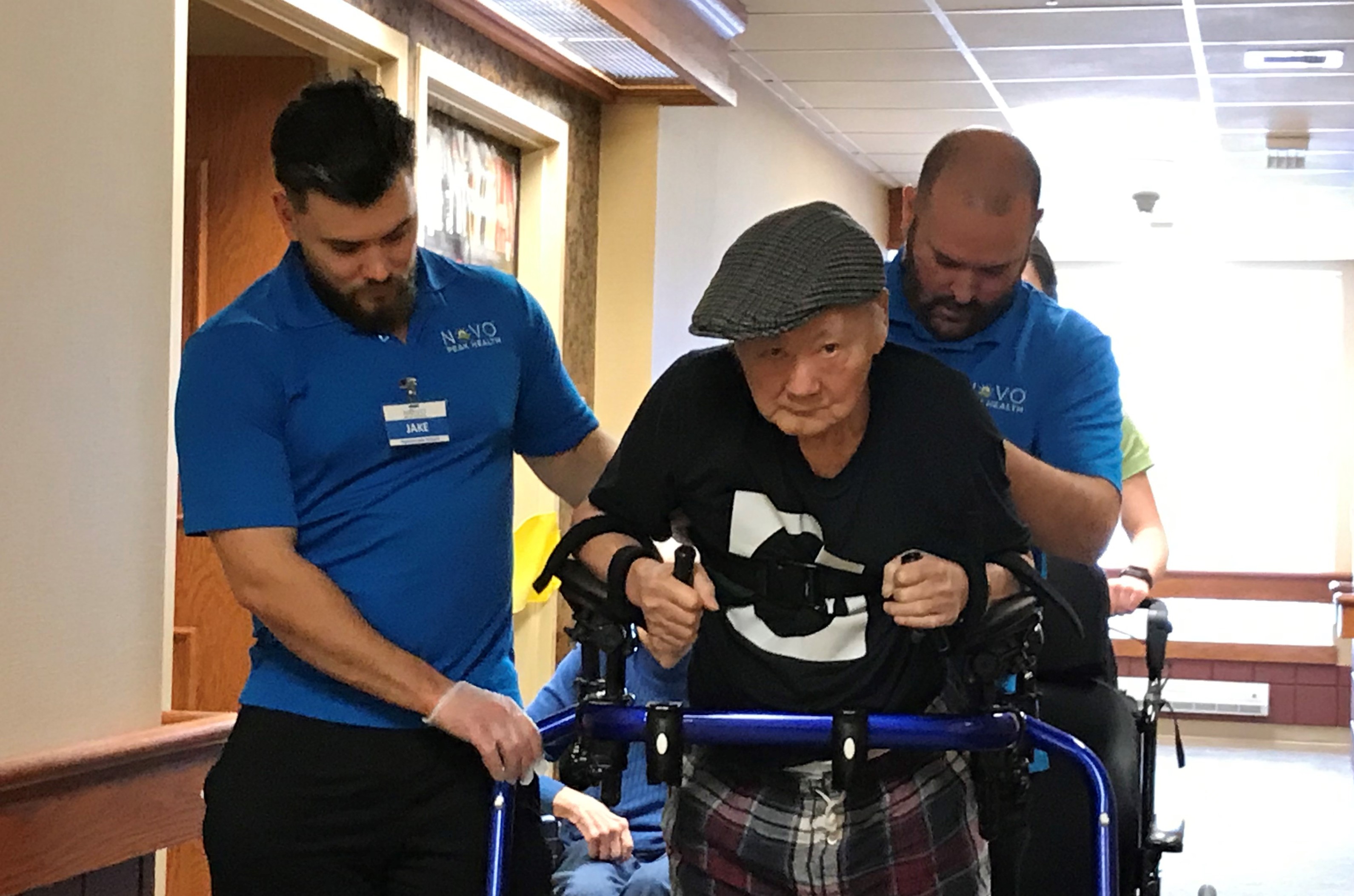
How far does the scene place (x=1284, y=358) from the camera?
10352 millimetres

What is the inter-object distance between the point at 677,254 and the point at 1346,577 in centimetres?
623

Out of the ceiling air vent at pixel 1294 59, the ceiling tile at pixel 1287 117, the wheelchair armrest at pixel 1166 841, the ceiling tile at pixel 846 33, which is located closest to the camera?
the wheelchair armrest at pixel 1166 841

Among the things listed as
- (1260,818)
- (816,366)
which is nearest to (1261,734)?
(1260,818)

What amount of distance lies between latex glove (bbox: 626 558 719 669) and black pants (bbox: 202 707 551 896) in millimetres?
415

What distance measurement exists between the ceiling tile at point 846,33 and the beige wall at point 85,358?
2827 millimetres

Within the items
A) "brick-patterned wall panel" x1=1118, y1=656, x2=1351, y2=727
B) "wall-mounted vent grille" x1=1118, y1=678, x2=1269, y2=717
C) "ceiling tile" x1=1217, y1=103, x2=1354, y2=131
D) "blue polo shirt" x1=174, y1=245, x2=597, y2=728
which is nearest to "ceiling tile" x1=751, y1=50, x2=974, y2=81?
"ceiling tile" x1=1217, y1=103, x2=1354, y2=131

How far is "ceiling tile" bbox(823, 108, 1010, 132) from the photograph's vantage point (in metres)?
6.86

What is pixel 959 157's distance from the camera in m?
2.05

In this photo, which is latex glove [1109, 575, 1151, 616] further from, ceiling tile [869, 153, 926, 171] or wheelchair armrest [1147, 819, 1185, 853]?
ceiling tile [869, 153, 926, 171]

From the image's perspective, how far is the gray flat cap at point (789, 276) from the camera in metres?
1.48

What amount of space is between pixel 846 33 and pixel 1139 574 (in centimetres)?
236

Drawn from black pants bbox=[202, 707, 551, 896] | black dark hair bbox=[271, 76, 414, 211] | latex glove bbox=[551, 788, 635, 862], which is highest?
black dark hair bbox=[271, 76, 414, 211]

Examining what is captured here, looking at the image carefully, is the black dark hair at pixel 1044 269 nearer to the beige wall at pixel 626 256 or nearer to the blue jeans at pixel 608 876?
the blue jeans at pixel 608 876

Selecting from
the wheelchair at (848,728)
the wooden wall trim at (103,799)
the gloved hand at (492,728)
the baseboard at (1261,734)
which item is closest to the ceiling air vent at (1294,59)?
the wooden wall trim at (103,799)
